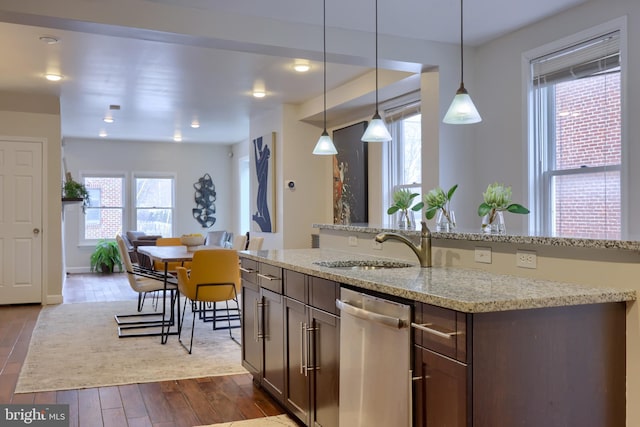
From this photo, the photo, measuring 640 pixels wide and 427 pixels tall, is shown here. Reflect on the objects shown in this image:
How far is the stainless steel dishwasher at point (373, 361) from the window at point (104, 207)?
951 cm

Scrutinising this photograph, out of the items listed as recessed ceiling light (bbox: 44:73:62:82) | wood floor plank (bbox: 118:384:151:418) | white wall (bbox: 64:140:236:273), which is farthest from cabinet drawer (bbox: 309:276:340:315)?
white wall (bbox: 64:140:236:273)

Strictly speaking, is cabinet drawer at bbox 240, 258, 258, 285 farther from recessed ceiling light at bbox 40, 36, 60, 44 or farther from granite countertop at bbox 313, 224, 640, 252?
recessed ceiling light at bbox 40, 36, 60, 44

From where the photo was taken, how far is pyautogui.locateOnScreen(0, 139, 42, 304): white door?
267 inches

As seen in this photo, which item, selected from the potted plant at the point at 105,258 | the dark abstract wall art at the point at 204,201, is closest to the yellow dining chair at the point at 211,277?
the potted plant at the point at 105,258

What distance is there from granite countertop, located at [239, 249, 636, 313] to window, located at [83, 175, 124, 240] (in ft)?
29.8

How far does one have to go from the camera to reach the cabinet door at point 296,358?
2795 millimetres

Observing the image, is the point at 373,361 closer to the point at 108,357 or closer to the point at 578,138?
the point at 578,138

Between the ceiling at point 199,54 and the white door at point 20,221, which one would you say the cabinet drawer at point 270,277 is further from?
the white door at point 20,221

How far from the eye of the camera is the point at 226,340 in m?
4.95

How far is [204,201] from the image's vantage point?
11602mm

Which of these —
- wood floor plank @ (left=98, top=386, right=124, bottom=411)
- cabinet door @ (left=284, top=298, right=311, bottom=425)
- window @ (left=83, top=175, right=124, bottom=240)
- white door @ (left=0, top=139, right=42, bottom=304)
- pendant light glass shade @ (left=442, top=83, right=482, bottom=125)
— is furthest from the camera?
window @ (left=83, top=175, right=124, bottom=240)

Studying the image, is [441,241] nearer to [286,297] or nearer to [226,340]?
[286,297]

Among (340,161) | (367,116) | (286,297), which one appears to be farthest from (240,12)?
(340,161)

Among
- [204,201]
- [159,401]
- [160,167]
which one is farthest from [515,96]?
[160,167]
